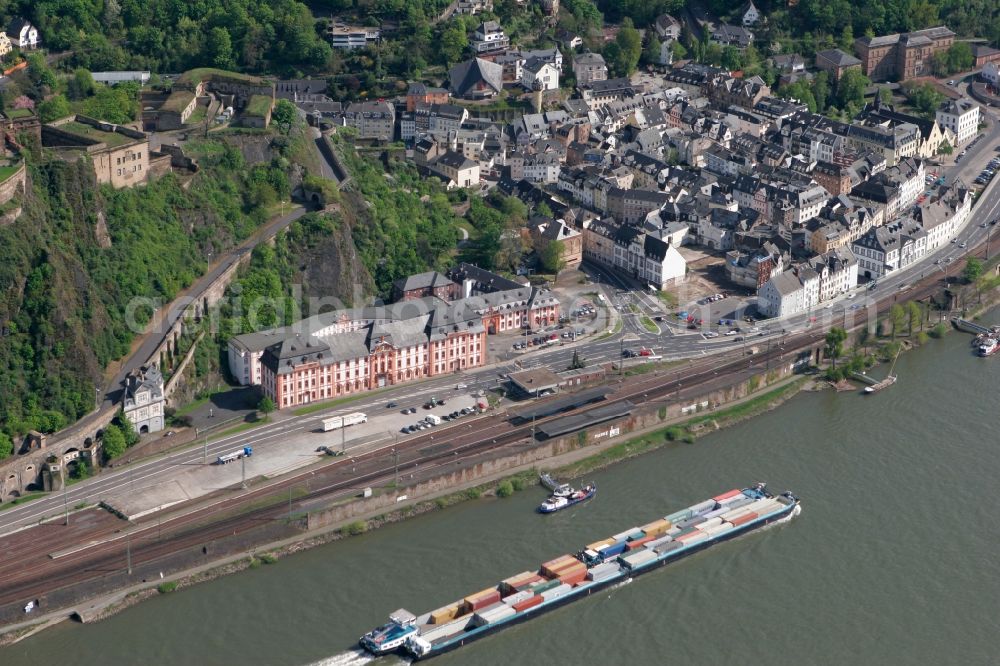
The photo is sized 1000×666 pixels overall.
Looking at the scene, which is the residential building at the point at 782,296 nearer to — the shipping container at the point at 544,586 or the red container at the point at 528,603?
the shipping container at the point at 544,586

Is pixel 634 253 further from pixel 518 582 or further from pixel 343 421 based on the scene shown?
pixel 518 582

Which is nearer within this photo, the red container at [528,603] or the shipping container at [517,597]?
the red container at [528,603]

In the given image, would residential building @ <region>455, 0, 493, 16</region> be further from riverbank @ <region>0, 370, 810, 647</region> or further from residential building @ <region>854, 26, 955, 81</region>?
riverbank @ <region>0, 370, 810, 647</region>

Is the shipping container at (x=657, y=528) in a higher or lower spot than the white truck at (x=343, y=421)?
lower

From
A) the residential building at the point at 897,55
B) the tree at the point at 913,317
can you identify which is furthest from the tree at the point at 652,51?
the tree at the point at 913,317

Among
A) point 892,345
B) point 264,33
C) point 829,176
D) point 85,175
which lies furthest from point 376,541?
point 264,33

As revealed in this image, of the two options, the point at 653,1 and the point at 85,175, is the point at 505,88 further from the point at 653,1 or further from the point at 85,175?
the point at 85,175

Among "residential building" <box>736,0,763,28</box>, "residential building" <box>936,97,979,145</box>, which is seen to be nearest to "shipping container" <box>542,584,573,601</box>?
"residential building" <box>936,97,979,145</box>
